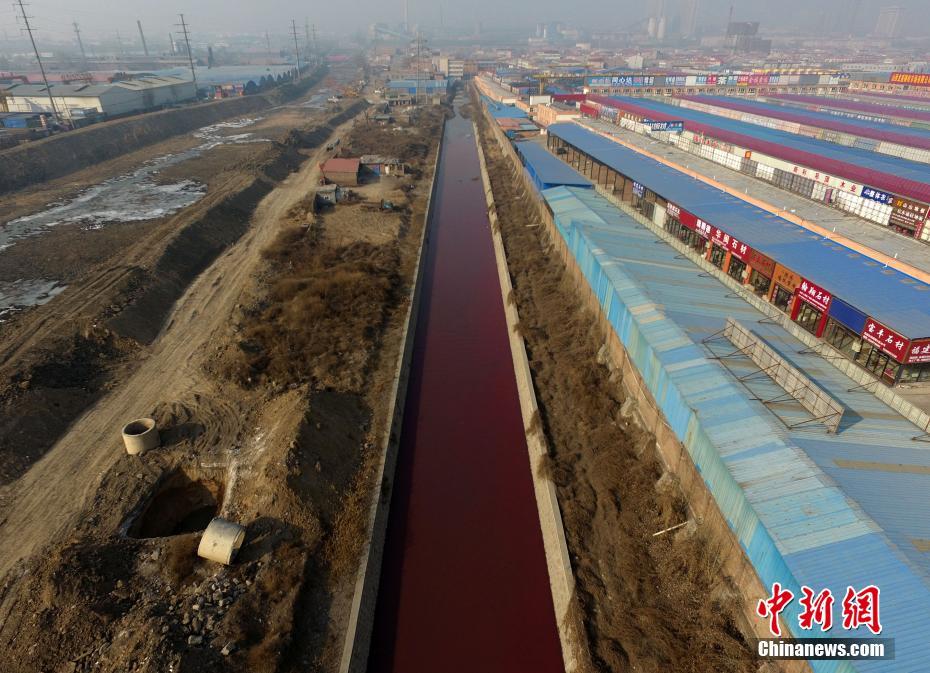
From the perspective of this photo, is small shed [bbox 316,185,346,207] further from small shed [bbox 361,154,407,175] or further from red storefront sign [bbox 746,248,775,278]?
red storefront sign [bbox 746,248,775,278]

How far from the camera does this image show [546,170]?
159 feet

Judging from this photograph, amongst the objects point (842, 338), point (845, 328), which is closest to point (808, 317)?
point (842, 338)

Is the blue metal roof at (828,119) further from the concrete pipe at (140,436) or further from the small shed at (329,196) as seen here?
the concrete pipe at (140,436)

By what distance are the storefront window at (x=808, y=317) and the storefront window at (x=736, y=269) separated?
512cm

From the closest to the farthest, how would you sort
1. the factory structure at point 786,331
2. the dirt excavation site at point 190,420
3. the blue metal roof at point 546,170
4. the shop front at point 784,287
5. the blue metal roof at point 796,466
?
the blue metal roof at point 796,466 → the factory structure at point 786,331 → the dirt excavation site at point 190,420 → the shop front at point 784,287 → the blue metal roof at point 546,170

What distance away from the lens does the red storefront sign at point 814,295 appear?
2230cm

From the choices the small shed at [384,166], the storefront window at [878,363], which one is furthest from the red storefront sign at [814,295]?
the small shed at [384,166]

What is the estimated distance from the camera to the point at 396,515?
18859 mm

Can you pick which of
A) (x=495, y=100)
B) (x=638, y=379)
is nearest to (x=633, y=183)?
(x=638, y=379)

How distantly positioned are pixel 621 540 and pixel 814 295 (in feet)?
50.8

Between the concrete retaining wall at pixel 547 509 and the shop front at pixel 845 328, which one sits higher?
the shop front at pixel 845 328

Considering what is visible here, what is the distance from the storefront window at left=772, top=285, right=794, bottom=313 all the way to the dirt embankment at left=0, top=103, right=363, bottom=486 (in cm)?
3229

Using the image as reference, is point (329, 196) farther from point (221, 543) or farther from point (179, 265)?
point (221, 543)

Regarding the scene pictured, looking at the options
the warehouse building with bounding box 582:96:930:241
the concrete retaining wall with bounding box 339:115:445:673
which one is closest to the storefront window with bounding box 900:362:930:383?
the warehouse building with bounding box 582:96:930:241
